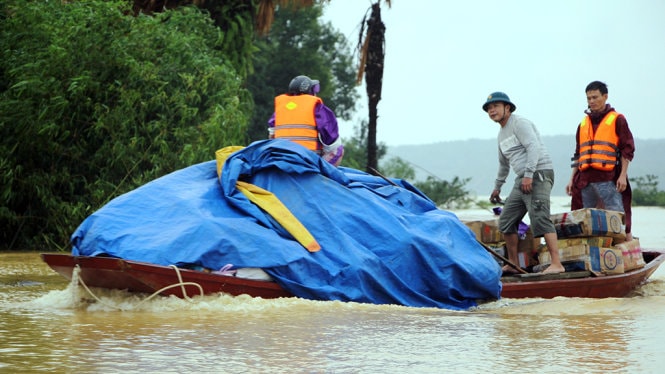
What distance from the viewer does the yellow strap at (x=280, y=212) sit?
764cm

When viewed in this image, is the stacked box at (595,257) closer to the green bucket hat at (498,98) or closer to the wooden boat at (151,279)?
the green bucket hat at (498,98)

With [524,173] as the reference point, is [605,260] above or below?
below

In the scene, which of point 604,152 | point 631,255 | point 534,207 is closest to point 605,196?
point 604,152

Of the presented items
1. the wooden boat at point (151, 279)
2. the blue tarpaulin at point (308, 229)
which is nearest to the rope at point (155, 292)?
the wooden boat at point (151, 279)

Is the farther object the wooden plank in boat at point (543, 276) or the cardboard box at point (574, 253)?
the cardboard box at point (574, 253)

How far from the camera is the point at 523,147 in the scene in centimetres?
912

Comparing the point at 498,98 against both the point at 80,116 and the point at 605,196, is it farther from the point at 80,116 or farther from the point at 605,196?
the point at 80,116

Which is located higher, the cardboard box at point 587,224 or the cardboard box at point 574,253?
the cardboard box at point 587,224

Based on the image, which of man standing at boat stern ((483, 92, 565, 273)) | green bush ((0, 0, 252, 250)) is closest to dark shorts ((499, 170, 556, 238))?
man standing at boat stern ((483, 92, 565, 273))

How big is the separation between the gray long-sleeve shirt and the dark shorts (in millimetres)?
108

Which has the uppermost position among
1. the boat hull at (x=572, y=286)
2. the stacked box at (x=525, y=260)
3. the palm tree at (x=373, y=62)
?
the palm tree at (x=373, y=62)

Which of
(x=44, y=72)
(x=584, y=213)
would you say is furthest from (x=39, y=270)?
(x=584, y=213)

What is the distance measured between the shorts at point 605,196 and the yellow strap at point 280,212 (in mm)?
3805

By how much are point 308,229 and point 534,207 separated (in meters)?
2.33
